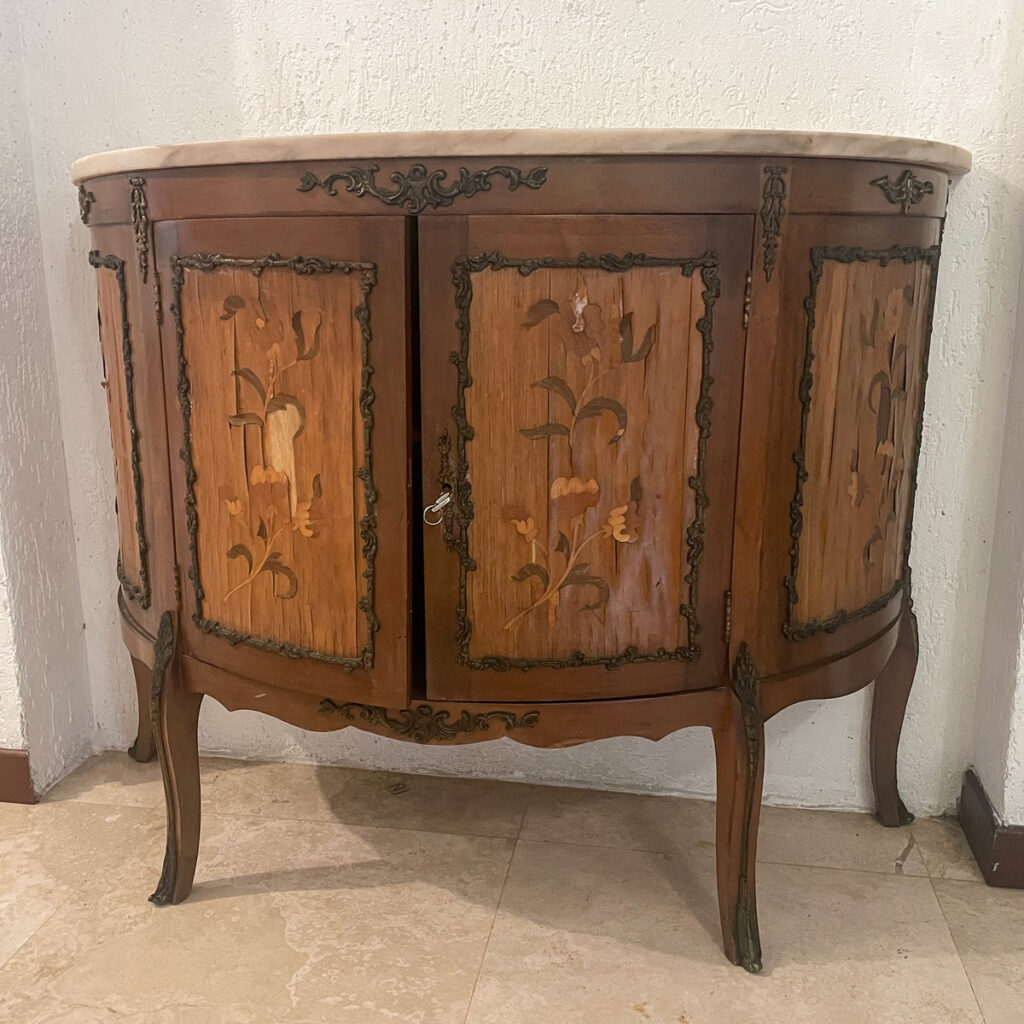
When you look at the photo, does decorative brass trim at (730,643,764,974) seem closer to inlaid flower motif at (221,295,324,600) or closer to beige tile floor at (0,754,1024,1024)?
beige tile floor at (0,754,1024,1024)

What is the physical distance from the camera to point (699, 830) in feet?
6.00

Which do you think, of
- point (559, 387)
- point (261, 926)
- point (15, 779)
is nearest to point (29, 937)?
point (261, 926)

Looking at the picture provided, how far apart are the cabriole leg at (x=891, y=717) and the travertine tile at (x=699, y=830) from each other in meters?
0.04

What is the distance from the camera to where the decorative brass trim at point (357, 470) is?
1262 mm

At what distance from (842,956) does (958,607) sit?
2.11 feet

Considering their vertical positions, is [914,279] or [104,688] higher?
[914,279]

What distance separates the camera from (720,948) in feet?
4.99

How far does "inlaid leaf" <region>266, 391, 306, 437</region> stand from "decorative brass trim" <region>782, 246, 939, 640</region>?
64 cm

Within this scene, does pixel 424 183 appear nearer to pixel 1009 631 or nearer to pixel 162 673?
pixel 162 673

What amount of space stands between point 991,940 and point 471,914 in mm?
781

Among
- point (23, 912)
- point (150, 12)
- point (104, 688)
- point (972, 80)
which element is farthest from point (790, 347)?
point (104, 688)

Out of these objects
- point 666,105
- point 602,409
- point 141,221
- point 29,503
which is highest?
point 666,105

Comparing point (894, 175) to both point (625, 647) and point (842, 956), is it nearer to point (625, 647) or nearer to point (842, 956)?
point (625, 647)

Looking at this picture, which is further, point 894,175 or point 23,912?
point 23,912
